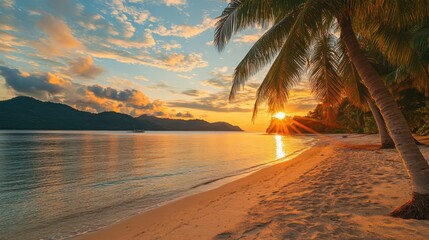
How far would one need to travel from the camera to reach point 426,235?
3869 mm

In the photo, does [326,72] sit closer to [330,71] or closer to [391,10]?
[330,71]

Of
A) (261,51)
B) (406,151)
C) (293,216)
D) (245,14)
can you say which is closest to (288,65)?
(261,51)

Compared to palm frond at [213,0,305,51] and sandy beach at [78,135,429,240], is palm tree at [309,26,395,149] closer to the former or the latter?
palm frond at [213,0,305,51]

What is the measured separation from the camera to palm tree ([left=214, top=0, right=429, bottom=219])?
15.9 ft

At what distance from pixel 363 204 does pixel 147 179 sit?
11.1 metres

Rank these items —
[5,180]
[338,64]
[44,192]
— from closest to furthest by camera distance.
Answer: [338,64]
[44,192]
[5,180]

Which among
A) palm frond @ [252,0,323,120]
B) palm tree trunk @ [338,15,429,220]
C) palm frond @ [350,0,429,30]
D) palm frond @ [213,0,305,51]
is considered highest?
palm frond @ [213,0,305,51]

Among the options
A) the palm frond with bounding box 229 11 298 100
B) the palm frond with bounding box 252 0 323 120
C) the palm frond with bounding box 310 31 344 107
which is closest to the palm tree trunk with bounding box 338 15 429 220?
the palm frond with bounding box 252 0 323 120

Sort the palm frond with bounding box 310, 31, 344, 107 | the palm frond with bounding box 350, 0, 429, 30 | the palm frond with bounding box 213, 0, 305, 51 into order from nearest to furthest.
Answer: the palm frond with bounding box 350, 0, 429, 30
the palm frond with bounding box 213, 0, 305, 51
the palm frond with bounding box 310, 31, 344, 107

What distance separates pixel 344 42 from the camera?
20.4 ft

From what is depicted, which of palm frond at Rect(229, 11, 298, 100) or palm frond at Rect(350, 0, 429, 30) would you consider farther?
palm frond at Rect(229, 11, 298, 100)

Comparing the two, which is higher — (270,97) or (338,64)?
(338,64)

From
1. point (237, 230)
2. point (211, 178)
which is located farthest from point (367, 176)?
point (211, 178)

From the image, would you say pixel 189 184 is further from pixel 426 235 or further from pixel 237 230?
pixel 426 235
